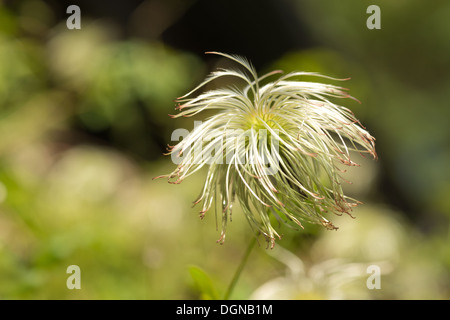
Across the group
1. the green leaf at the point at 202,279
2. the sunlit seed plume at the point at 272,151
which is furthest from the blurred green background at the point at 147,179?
the sunlit seed plume at the point at 272,151

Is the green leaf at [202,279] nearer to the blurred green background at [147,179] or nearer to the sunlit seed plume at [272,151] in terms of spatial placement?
the blurred green background at [147,179]

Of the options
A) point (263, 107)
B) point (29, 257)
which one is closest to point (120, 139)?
point (29, 257)

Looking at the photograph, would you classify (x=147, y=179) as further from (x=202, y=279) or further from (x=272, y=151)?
(x=272, y=151)

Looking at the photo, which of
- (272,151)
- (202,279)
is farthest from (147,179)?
(272,151)

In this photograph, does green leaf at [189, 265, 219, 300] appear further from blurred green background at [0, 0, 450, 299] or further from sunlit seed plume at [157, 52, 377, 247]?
sunlit seed plume at [157, 52, 377, 247]

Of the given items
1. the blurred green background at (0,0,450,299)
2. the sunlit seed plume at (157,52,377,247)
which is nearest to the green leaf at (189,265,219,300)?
the blurred green background at (0,0,450,299)

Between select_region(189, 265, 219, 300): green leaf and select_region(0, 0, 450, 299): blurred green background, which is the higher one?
select_region(0, 0, 450, 299): blurred green background
